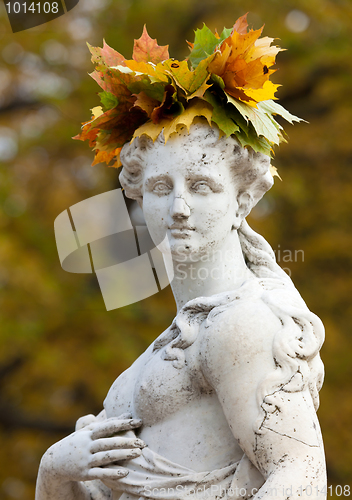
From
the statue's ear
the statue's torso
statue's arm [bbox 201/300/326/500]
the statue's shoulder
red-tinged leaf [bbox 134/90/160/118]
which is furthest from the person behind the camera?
the statue's ear

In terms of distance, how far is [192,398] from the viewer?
235 cm

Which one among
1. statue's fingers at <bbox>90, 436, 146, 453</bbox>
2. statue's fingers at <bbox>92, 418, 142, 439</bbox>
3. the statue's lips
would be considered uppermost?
the statue's lips

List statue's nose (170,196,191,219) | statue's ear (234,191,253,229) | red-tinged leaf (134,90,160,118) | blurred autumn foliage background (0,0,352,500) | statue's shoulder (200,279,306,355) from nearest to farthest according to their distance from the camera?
1. statue's shoulder (200,279,306,355)
2. statue's nose (170,196,191,219)
3. red-tinged leaf (134,90,160,118)
4. statue's ear (234,191,253,229)
5. blurred autumn foliage background (0,0,352,500)

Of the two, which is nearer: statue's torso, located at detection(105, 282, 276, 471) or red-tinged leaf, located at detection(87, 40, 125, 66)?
statue's torso, located at detection(105, 282, 276, 471)

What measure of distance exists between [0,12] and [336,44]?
3.39m

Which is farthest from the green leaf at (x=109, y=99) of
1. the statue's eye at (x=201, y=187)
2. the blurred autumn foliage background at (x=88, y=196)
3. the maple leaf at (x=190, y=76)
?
the blurred autumn foliage background at (x=88, y=196)

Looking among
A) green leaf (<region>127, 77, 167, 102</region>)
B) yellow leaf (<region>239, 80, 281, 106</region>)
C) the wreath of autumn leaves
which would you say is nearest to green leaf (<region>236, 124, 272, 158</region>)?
the wreath of autumn leaves

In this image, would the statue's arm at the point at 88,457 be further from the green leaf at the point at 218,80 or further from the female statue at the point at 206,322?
the green leaf at the point at 218,80

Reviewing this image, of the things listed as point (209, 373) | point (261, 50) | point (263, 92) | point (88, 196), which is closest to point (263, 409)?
point (209, 373)

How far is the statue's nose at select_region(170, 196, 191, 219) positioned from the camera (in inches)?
95.3

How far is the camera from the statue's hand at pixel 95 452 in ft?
7.87

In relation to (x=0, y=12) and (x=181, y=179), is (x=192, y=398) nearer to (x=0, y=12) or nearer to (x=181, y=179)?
(x=181, y=179)

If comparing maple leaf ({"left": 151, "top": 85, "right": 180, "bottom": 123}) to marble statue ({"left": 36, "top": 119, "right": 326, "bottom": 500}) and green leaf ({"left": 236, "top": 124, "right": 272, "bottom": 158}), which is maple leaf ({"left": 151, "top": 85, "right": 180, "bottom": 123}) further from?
green leaf ({"left": 236, "top": 124, "right": 272, "bottom": 158})

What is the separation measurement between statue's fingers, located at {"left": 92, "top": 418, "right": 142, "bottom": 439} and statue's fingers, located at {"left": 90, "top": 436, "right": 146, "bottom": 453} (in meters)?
0.03
